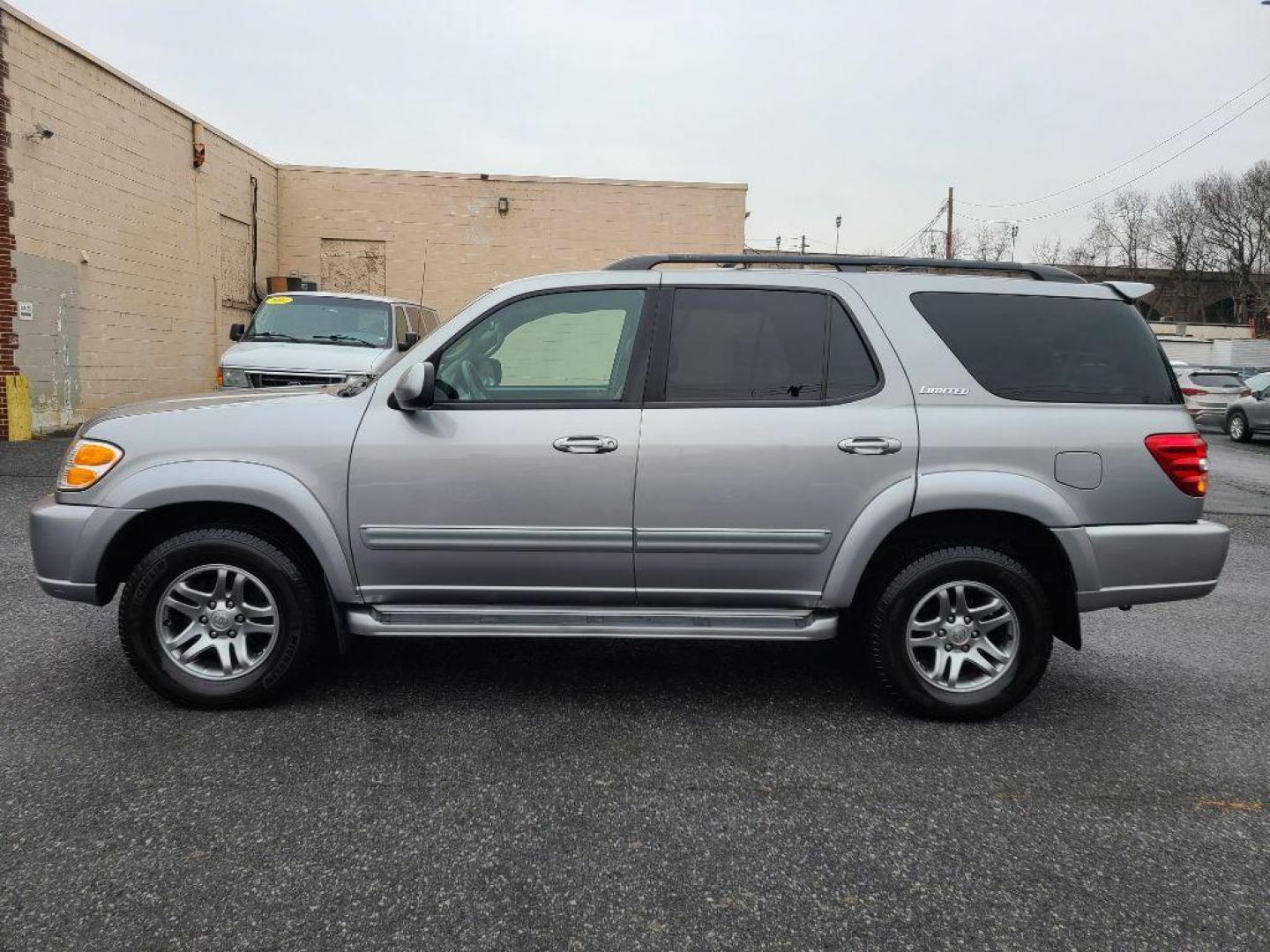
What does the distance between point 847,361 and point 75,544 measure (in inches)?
128

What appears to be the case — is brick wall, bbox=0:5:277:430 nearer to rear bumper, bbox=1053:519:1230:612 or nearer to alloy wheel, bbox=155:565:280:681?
alloy wheel, bbox=155:565:280:681

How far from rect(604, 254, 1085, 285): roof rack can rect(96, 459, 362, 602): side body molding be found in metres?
1.64

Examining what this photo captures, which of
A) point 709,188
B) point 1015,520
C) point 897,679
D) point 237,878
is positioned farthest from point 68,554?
point 709,188

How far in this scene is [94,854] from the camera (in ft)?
9.40

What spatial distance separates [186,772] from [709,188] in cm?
1980

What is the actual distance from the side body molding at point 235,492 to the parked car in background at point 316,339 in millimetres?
5911

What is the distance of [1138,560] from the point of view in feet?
13.0

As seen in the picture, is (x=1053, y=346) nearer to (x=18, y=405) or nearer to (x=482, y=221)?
(x=18, y=405)

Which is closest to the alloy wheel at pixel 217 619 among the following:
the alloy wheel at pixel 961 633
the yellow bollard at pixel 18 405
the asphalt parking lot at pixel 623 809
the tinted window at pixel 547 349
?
the asphalt parking lot at pixel 623 809

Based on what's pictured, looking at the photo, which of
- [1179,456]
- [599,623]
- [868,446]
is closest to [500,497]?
[599,623]

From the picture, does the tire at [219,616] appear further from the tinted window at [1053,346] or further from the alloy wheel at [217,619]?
the tinted window at [1053,346]

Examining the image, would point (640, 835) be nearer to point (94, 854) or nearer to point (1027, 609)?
point (94, 854)

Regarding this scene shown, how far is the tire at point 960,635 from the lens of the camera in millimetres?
3969

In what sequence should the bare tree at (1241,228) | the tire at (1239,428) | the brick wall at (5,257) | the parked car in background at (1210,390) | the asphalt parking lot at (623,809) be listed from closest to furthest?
the asphalt parking lot at (623,809) < the brick wall at (5,257) < the tire at (1239,428) < the parked car in background at (1210,390) < the bare tree at (1241,228)
